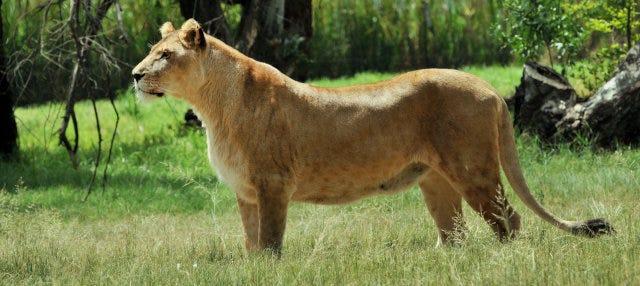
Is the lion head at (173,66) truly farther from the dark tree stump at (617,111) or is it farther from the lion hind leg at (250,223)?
the dark tree stump at (617,111)

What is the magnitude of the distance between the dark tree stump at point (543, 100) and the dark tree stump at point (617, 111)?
0.98 feet

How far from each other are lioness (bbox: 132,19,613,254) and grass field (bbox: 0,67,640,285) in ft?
1.10

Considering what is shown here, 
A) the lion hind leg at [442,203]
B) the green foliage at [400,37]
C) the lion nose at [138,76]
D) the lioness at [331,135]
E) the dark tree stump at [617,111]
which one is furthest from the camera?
the green foliage at [400,37]

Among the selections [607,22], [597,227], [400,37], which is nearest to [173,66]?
[597,227]

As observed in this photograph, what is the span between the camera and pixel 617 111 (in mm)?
11406

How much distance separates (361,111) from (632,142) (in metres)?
5.32

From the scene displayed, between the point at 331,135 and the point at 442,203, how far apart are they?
105 centimetres

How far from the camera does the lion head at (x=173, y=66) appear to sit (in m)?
6.78

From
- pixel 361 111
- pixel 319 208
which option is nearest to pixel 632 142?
pixel 319 208

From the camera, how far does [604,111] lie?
37.8ft

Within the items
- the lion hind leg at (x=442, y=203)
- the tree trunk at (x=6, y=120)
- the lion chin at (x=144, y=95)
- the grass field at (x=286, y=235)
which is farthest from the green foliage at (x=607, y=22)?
the lion chin at (x=144, y=95)

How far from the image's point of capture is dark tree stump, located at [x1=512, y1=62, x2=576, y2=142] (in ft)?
39.1

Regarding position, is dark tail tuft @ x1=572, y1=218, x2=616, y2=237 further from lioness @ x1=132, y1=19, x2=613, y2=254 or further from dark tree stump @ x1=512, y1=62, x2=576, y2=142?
dark tree stump @ x1=512, y1=62, x2=576, y2=142

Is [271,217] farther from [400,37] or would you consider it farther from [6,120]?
[400,37]
